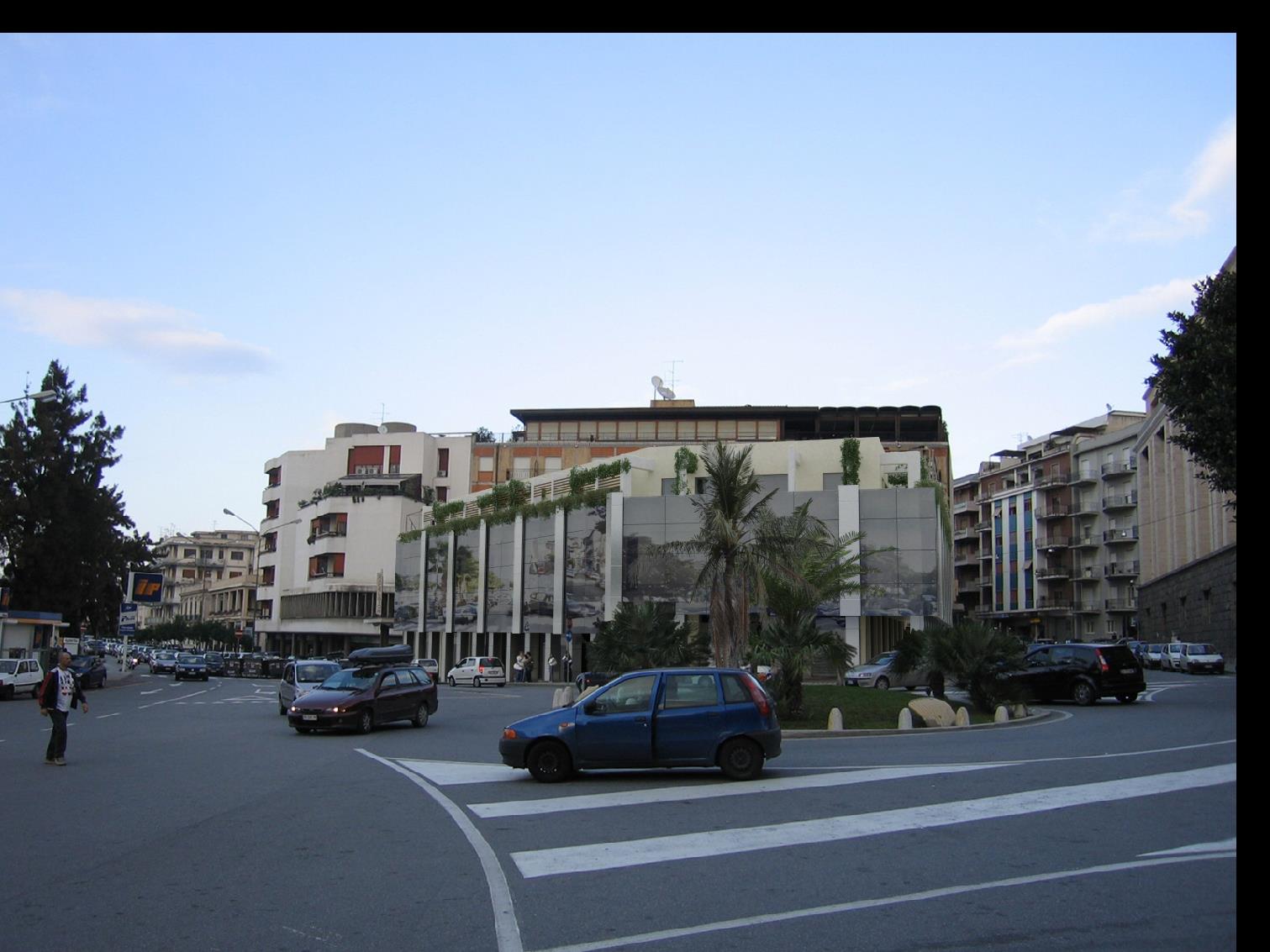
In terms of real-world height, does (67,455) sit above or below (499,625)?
above

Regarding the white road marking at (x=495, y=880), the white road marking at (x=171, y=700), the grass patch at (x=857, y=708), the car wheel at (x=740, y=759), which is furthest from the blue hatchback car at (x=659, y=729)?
the white road marking at (x=171, y=700)

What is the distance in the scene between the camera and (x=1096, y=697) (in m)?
27.9

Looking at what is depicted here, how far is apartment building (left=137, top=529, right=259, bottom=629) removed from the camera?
173125mm

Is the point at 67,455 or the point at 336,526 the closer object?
the point at 67,455

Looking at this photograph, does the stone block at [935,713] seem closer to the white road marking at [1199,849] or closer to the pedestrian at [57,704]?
the white road marking at [1199,849]

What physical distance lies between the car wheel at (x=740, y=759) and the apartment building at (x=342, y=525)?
76.7 m

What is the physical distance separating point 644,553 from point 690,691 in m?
39.5

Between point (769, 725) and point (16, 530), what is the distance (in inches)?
2047

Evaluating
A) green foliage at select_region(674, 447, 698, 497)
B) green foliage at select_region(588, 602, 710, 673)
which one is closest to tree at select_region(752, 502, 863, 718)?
green foliage at select_region(588, 602, 710, 673)

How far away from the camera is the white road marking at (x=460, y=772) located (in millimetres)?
14695

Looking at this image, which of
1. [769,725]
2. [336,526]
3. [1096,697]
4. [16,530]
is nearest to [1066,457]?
[336,526]

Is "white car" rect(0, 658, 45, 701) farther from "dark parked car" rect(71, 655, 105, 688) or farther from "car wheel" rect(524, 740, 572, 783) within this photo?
"car wheel" rect(524, 740, 572, 783)

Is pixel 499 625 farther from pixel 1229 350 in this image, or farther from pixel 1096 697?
pixel 1229 350
